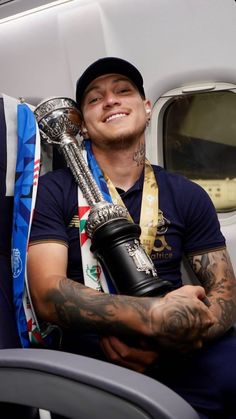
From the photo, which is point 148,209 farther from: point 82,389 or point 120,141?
point 82,389

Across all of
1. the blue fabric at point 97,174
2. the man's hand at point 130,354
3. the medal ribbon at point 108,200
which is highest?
the blue fabric at point 97,174

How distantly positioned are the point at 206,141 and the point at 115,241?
1159 mm

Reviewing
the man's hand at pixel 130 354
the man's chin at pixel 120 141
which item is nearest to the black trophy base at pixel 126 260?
the man's hand at pixel 130 354

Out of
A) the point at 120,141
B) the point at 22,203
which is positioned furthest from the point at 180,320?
the point at 120,141

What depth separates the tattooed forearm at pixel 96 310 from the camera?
143 cm

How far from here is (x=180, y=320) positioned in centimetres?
139

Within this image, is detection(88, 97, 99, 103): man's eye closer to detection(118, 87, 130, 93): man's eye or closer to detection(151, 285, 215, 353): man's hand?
detection(118, 87, 130, 93): man's eye

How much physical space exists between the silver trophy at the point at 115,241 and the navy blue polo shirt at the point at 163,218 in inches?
3.2

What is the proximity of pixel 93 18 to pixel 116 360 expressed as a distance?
5.71ft

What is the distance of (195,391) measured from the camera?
151 cm

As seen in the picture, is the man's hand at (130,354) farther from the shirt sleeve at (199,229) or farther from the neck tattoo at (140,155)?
the neck tattoo at (140,155)

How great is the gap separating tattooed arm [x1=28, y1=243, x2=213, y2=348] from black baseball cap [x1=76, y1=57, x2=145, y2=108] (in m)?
0.79

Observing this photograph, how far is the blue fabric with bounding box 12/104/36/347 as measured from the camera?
1644 millimetres

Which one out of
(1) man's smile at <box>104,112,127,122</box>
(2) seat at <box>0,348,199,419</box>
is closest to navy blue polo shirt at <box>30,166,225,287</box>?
(1) man's smile at <box>104,112,127,122</box>
